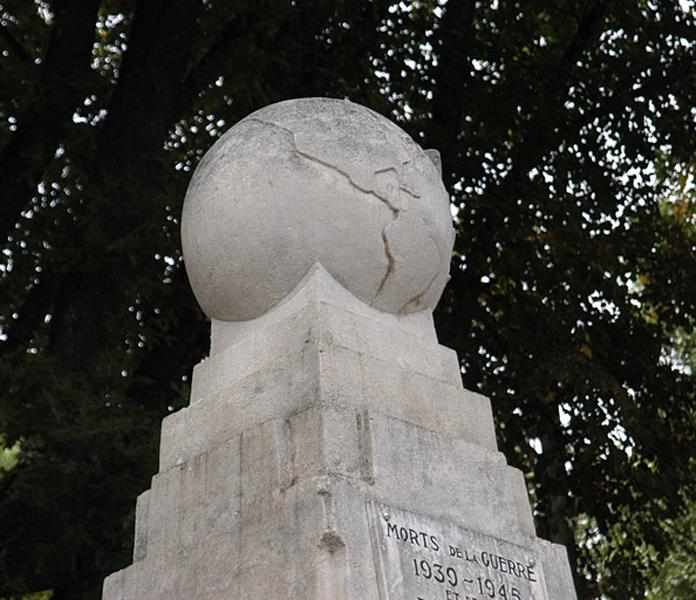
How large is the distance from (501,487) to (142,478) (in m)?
4.74

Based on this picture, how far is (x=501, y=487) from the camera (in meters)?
5.05

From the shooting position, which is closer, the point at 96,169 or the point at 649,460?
the point at 96,169

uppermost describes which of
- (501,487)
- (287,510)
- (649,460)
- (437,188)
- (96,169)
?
(96,169)

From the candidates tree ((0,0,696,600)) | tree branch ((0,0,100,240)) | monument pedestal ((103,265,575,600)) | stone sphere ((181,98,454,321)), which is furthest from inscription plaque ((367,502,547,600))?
tree branch ((0,0,100,240))

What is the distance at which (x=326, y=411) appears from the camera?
455 centimetres

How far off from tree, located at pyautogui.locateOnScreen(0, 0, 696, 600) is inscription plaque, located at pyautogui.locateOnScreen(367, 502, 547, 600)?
4780 mm

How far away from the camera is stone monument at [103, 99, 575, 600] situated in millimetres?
4402

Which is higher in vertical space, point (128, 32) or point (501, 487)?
point (128, 32)

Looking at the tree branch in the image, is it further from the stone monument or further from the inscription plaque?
the inscription plaque

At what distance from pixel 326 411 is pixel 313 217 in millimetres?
901

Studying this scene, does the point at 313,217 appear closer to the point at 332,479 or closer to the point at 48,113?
the point at 332,479

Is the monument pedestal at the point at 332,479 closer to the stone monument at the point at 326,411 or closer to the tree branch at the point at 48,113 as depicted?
the stone monument at the point at 326,411

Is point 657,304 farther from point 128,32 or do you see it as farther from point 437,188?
point 437,188

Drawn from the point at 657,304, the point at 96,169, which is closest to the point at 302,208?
the point at 96,169
